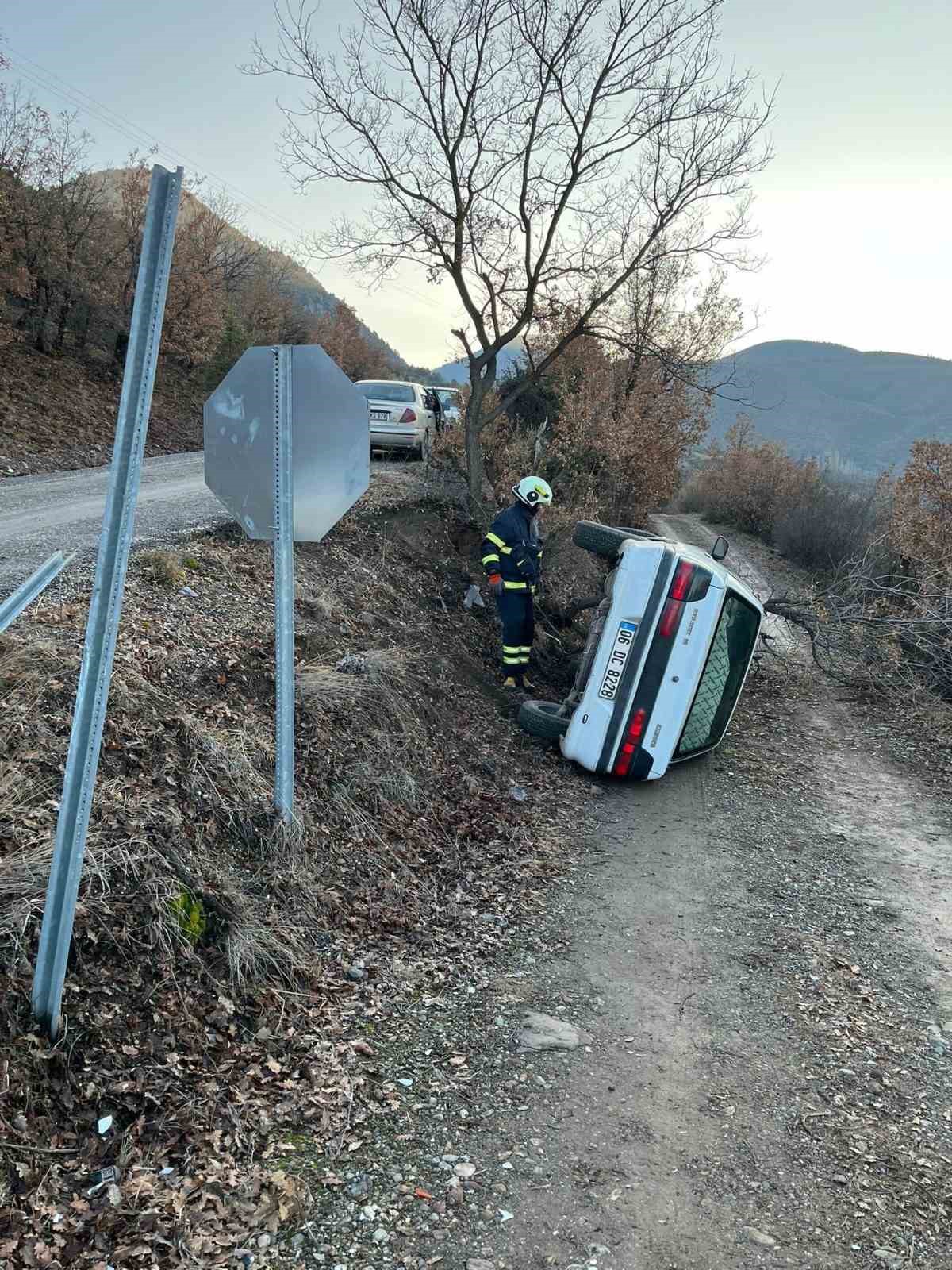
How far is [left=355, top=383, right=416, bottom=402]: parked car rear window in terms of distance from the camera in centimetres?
1725

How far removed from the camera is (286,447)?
4.30 meters

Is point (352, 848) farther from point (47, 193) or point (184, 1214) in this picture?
point (47, 193)

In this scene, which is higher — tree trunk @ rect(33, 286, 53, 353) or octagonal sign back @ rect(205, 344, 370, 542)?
octagonal sign back @ rect(205, 344, 370, 542)

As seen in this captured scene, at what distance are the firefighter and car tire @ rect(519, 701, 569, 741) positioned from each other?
3.22 feet

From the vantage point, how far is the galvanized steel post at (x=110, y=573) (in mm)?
2686

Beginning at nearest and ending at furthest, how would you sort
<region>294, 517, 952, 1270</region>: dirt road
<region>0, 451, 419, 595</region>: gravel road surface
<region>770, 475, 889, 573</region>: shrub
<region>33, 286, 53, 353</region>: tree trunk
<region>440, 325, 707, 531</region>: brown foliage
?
<region>294, 517, 952, 1270</region>: dirt road, <region>0, 451, 419, 595</region>: gravel road surface, <region>440, 325, 707, 531</region>: brown foliage, <region>33, 286, 53, 353</region>: tree trunk, <region>770, 475, 889, 573</region>: shrub

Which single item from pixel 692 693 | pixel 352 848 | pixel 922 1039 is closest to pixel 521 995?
pixel 352 848

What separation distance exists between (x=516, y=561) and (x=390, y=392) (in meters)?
9.36

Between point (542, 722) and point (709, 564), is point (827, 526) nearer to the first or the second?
point (709, 564)

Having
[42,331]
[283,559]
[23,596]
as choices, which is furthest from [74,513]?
[42,331]

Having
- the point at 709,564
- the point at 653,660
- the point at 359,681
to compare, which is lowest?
the point at 359,681

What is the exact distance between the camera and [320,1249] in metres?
2.92

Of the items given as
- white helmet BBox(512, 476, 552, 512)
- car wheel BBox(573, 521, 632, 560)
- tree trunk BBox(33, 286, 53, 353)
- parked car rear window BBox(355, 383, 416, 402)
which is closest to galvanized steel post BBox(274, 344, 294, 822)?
car wheel BBox(573, 521, 632, 560)

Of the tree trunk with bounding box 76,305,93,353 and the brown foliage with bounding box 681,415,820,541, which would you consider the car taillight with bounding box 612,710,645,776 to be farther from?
the brown foliage with bounding box 681,415,820,541
